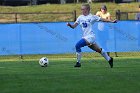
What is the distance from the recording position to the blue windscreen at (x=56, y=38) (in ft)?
76.7

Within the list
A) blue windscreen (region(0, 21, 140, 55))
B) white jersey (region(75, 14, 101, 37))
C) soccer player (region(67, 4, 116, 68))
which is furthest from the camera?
blue windscreen (region(0, 21, 140, 55))

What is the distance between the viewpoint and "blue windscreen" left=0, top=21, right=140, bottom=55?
76.7 ft

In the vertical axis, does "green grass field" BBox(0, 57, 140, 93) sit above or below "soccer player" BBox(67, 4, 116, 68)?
below

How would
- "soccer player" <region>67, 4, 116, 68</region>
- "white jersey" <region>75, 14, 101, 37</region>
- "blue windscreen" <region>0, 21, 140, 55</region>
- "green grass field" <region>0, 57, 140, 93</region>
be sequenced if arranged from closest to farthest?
"green grass field" <region>0, 57, 140, 93</region> → "soccer player" <region>67, 4, 116, 68</region> → "white jersey" <region>75, 14, 101, 37</region> → "blue windscreen" <region>0, 21, 140, 55</region>

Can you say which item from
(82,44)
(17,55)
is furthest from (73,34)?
(82,44)

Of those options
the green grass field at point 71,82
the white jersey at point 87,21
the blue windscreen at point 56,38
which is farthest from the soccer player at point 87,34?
the blue windscreen at point 56,38

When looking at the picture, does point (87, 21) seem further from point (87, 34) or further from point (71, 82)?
point (71, 82)

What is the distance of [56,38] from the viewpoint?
23.5m

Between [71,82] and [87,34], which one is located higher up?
[87,34]

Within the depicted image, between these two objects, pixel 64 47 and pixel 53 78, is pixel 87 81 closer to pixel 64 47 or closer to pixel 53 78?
pixel 53 78

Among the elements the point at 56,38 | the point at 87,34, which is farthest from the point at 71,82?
the point at 56,38

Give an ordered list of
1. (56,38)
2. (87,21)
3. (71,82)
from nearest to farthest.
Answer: (71,82)
(87,21)
(56,38)

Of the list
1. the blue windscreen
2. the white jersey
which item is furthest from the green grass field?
the blue windscreen

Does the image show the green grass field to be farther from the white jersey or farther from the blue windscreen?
the blue windscreen
